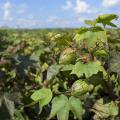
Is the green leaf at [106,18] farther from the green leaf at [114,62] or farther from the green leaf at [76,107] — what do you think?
the green leaf at [76,107]

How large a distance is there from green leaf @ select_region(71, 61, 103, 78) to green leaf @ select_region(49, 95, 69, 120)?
161 millimetres

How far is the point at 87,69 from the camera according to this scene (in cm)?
172

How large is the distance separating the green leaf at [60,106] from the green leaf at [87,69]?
0.16m

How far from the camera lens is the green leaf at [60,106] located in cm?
180

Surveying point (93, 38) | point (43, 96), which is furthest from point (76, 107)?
point (93, 38)

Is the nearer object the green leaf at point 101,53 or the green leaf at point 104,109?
the green leaf at point 101,53

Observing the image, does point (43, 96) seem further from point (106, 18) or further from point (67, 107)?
point (106, 18)

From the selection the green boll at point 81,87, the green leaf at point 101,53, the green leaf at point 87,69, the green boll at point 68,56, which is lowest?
the green boll at point 81,87

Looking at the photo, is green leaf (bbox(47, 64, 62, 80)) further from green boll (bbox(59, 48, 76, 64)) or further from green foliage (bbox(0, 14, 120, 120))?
green boll (bbox(59, 48, 76, 64))

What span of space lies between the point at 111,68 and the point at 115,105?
201mm

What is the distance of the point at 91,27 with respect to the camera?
1.75 m

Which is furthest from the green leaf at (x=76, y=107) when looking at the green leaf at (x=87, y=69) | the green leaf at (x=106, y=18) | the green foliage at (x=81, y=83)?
the green leaf at (x=106, y=18)

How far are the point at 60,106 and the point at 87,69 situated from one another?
0.21 m

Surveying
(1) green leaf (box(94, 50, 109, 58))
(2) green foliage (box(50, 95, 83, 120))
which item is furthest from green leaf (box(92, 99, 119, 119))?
(1) green leaf (box(94, 50, 109, 58))
